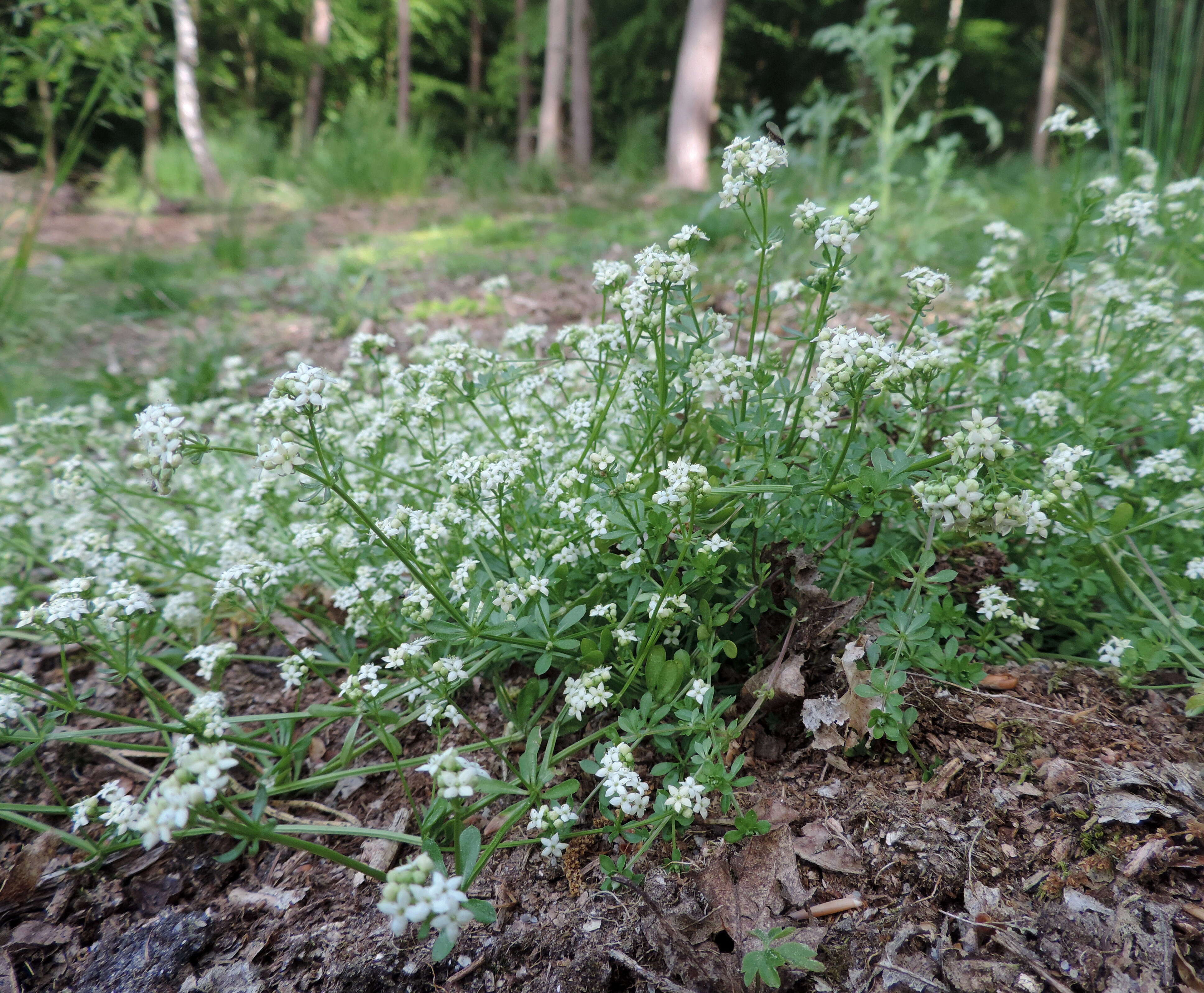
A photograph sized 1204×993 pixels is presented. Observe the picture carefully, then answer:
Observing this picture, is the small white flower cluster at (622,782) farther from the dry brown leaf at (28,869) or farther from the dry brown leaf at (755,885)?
the dry brown leaf at (28,869)

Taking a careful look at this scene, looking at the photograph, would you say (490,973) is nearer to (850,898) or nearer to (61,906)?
(850,898)

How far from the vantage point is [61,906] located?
1.83m

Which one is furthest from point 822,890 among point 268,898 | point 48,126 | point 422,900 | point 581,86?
point 581,86

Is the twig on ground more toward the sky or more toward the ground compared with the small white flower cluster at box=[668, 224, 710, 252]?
more toward the ground

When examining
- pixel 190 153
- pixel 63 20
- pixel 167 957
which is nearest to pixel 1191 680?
pixel 167 957

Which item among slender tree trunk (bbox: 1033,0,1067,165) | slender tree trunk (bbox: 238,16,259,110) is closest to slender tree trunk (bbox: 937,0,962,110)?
slender tree trunk (bbox: 1033,0,1067,165)

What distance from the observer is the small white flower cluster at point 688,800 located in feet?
4.96

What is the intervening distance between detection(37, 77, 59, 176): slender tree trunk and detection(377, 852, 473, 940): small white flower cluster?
505 centimetres

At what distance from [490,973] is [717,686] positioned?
86 cm

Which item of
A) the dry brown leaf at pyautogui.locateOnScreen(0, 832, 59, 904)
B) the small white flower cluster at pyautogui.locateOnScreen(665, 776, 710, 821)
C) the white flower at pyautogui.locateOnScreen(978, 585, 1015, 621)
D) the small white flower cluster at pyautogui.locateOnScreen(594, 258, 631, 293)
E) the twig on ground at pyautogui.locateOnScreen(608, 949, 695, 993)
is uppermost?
the small white flower cluster at pyautogui.locateOnScreen(594, 258, 631, 293)

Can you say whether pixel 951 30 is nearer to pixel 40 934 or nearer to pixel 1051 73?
pixel 1051 73

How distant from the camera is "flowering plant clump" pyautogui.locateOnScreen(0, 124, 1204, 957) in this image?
5.11 feet

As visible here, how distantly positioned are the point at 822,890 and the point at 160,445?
5.47 ft

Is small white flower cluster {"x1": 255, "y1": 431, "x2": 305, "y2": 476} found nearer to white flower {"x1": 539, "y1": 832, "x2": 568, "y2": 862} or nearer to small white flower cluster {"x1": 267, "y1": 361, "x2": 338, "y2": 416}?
small white flower cluster {"x1": 267, "y1": 361, "x2": 338, "y2": 416}
